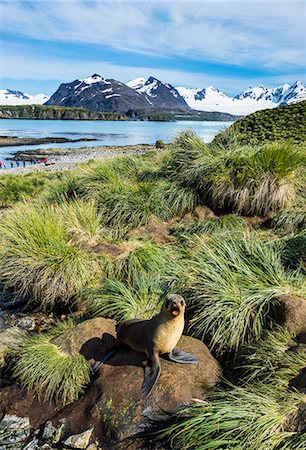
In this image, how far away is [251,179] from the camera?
28.6 feet

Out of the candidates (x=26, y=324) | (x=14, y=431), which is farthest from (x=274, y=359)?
(x=26, y=324)

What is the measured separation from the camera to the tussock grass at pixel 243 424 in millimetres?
3117

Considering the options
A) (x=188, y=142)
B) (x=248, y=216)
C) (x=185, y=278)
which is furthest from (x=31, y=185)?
(x=185, y=278)

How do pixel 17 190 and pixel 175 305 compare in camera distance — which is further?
pixel 17 190

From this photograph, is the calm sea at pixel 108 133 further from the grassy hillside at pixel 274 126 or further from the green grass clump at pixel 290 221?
the green grass clump at pixel 290 221

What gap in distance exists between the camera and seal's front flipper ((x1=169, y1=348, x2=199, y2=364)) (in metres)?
4.19

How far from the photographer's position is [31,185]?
17.6m

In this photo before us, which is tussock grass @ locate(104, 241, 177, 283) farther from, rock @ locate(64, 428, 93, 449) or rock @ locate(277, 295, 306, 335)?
rock @ locate(64, 428, 93, 449)

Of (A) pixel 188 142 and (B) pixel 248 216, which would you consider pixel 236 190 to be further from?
(A) pixel 188 142

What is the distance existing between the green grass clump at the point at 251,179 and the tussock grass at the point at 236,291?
3.06 m

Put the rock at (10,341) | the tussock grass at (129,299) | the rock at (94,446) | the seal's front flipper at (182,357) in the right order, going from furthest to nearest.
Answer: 1. the tussock grass at (129,299)
2. the rock at (10,341)
3. the seal's front flipper at (182,357)
4. the rock at (94,446)

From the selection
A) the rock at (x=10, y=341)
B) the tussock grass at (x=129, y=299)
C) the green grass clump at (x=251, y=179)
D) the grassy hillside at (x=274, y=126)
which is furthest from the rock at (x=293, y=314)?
the grassy hillside at (x=274, y=126)

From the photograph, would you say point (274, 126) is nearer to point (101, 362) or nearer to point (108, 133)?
point (101, 362)

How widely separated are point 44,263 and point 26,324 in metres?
1.01
